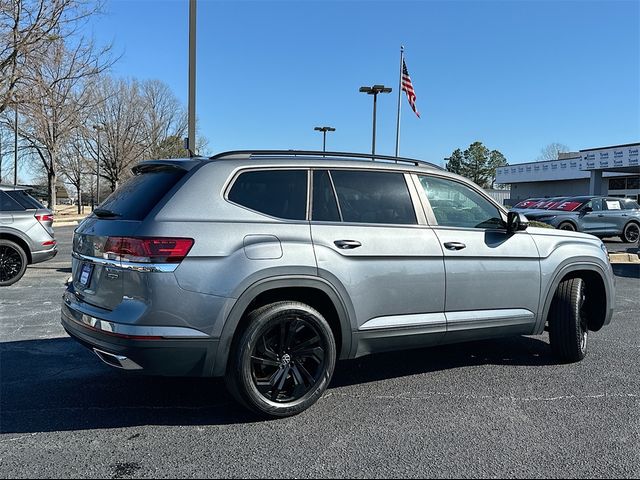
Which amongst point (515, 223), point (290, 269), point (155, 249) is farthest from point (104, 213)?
point (515, 223)

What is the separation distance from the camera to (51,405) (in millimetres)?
3895

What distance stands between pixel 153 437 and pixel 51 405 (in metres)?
1.03

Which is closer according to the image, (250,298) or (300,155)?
(250,298)

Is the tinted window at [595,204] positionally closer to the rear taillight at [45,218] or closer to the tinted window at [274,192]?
the rear taillight at [45,218]

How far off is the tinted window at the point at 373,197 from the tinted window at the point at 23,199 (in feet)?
24.0

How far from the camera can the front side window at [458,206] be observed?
441 centimetres

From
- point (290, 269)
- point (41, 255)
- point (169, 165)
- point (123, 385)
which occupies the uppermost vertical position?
point (169, 165)

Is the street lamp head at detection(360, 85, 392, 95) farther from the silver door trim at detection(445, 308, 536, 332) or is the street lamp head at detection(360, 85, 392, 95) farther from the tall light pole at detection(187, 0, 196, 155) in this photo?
the silver door trim at detection(445, 308, 536, 332)

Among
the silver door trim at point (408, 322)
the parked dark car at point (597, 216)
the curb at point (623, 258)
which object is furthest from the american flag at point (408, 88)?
the silver door trim at point (408, 322)

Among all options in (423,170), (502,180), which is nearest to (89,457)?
(423,170)

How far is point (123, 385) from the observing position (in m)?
4.32

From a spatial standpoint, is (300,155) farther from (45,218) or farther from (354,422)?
(45,218)

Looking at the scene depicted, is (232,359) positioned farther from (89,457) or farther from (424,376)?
(424,376)

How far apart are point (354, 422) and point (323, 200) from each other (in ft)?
5.18
